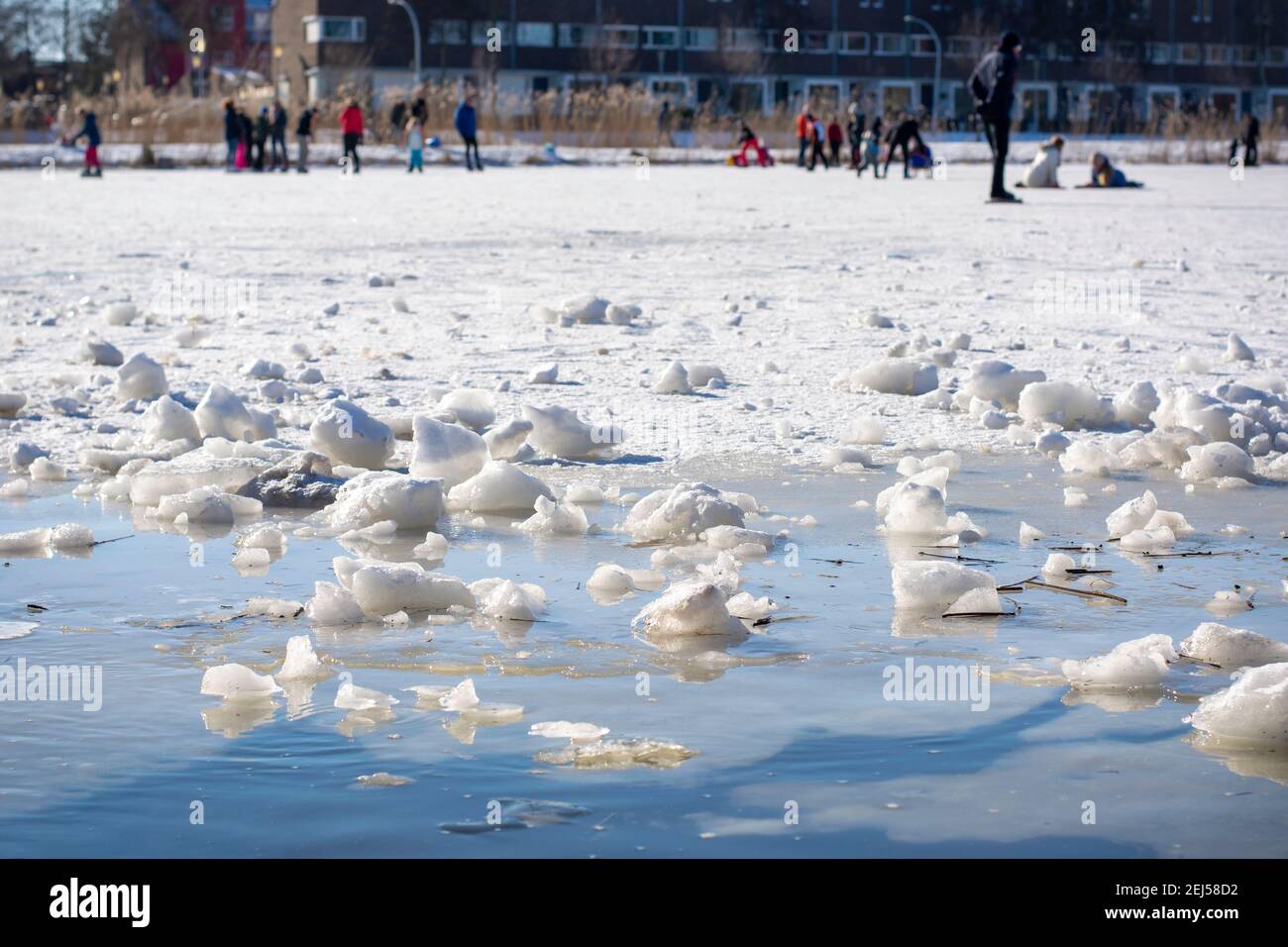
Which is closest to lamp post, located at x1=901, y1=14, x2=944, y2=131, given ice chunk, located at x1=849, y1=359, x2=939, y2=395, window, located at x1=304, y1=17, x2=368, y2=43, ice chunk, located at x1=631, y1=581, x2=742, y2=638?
window, located at x1=304, y1=17, x2=368, y2=43

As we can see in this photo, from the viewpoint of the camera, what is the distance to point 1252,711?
239 cm

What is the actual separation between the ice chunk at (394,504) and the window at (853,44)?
71.2 m

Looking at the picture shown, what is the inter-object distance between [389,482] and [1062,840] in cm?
226

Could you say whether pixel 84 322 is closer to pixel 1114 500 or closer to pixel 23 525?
pixel 23 525

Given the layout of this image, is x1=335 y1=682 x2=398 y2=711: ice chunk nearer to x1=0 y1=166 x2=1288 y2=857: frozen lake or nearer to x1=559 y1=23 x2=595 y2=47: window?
x1=0 y1=166 x2=1288 y2=857: frozen lake

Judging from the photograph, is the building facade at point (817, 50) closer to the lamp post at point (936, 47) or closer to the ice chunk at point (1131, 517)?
the lamp post at point (936, 47)

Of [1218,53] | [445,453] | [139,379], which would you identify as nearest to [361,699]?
[445,453]

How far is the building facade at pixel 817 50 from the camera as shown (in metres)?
67.2

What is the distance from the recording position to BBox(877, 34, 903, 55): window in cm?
7325

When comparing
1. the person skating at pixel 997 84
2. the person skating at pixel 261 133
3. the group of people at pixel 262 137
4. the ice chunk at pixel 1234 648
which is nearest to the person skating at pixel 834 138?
the group of people at pixel 262 137

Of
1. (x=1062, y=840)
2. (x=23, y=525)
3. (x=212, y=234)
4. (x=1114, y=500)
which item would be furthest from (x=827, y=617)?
(x=212, y=234)

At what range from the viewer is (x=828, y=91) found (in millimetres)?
71875

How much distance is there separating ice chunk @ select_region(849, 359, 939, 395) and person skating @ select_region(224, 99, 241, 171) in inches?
1101

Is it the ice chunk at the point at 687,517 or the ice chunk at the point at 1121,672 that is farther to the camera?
the ice chunk at the point at 687,517
